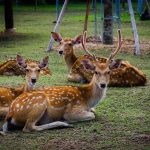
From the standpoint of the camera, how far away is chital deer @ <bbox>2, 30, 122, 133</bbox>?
22.0ft

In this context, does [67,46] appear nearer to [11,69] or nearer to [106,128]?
[11,69]

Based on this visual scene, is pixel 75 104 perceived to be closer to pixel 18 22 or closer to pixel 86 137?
pixel 86 137

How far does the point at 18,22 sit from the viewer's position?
24.5m

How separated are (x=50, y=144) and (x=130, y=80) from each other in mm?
3449

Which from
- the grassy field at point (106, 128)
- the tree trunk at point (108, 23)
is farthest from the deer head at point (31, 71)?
the tree trunk at point (108, 23)

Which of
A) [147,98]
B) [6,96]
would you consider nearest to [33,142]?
[6,96]

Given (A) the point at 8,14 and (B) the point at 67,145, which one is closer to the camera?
(B) the point at 67,145

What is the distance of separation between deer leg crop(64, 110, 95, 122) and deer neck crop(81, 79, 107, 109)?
0.18 metres

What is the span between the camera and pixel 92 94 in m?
7.38

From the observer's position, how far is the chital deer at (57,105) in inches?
265

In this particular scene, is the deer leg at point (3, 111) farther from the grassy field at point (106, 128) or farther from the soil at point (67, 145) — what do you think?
the soil at point (67, 145)

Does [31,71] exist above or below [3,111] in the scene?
above

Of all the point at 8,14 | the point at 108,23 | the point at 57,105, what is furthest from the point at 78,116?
the point at 8,14

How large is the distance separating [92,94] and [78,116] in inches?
15.1
